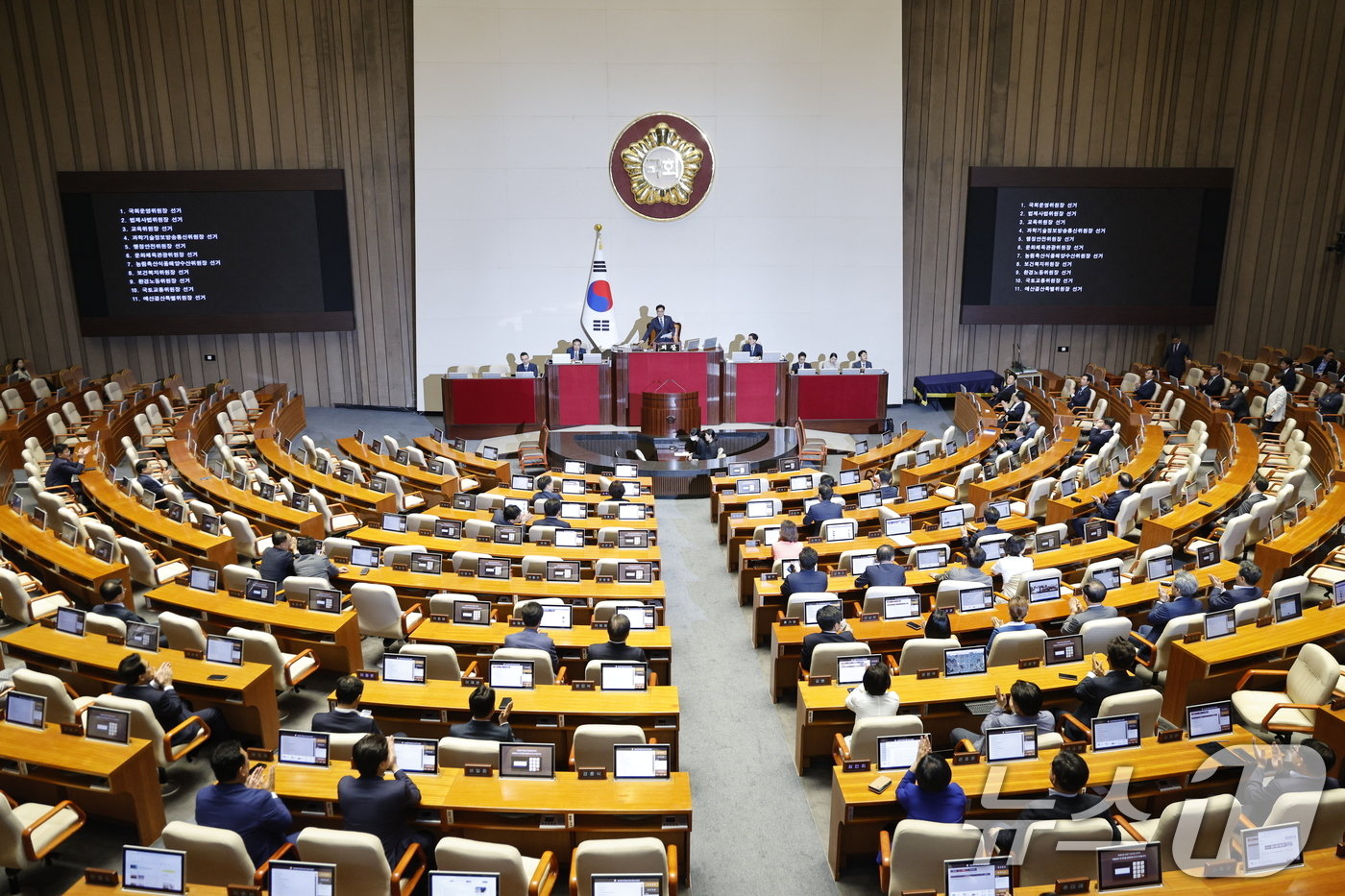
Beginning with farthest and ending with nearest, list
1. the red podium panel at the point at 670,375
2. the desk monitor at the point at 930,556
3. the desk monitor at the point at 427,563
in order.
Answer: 1. the red podium panel at the point at 670,375
2. the desk monitor at the point at 930,556
3. the desk monitor at the point at 427,563

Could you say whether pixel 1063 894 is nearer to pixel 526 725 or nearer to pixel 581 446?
pixel 526 725

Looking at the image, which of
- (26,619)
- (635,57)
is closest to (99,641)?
(26,619)

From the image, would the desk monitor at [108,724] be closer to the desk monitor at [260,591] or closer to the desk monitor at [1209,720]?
the desk monitor at [260,591]

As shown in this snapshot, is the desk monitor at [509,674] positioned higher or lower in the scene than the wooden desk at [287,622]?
higher

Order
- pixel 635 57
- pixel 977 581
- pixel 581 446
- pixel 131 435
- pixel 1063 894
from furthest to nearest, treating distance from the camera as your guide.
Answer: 1. pixel 635 57
2. pixel 581 446
3. pixel 131 435
4. pixel 977 581
5. pixel 1063 894

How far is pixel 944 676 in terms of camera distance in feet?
21.0

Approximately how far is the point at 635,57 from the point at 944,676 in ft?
47.7

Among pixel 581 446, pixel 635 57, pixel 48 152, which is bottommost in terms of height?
pixel 581 446

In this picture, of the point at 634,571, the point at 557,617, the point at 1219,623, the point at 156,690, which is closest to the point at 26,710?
the point at 156,690

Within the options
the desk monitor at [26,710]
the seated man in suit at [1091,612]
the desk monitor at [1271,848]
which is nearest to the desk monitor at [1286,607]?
the seated man in suit at [1091,612]

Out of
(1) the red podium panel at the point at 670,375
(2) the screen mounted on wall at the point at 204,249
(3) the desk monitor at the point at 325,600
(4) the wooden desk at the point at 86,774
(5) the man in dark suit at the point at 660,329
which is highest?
(2) the screen mounted on wall at the point at 204,249

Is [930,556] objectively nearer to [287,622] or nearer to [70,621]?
[287,622]

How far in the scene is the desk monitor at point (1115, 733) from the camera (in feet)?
18.0

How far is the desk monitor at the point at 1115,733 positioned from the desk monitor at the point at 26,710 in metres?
6.35
